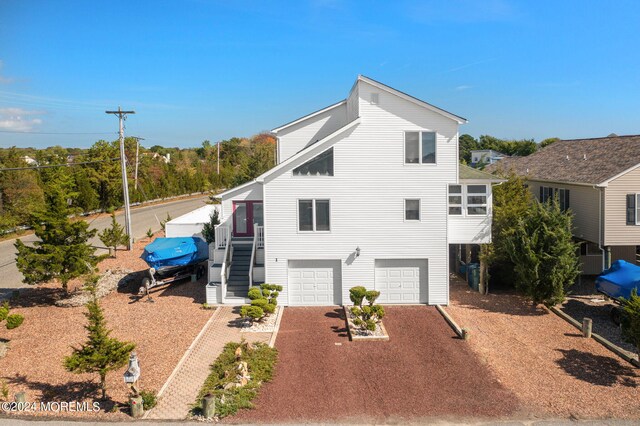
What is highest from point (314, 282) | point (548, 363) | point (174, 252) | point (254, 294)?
point (174, 252)

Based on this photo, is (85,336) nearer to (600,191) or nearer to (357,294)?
(357,294)

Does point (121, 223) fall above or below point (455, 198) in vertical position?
below

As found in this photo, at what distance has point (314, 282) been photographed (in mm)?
19766

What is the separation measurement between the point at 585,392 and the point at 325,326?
859 centimetres

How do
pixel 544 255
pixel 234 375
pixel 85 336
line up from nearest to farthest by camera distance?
pixel 234 375 → pixel 85 336 → pixel 544 255

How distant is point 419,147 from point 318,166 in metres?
4.35

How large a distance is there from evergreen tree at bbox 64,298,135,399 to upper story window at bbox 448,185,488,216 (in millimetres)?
14204

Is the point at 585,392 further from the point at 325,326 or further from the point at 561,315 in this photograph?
the point at 325,326

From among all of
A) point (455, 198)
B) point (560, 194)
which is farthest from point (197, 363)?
point (560, 194)

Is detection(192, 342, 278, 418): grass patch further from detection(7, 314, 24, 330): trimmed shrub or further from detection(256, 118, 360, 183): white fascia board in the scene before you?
detection(7, 314, 24, 330): trimmed shrub

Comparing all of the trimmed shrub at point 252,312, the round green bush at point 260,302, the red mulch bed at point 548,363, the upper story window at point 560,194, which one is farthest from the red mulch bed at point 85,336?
the upper story window at point 560,194

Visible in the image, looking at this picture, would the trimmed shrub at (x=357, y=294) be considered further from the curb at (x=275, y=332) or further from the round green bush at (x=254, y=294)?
the round green bush at (x=254, y=294)

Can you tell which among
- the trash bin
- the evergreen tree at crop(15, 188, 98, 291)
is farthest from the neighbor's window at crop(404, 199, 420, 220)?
the evergreen tree at crop(15, 188, 98, 291)

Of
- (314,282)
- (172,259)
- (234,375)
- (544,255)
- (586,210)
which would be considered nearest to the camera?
(234,375)
